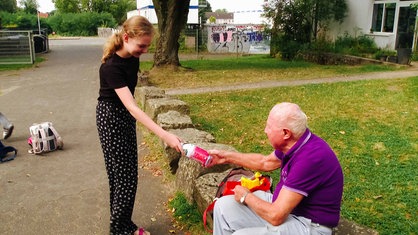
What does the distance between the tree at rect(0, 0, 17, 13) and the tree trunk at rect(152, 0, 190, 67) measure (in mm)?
61178

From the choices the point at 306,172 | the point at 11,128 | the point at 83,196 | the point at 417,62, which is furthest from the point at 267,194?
the point at 417,62

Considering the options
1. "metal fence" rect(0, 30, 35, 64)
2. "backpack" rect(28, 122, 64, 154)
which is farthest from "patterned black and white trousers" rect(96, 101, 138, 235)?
"metal fence" rect(0, 30, 35, 64)

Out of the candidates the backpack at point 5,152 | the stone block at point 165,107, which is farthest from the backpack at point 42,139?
the stone block at point 165,107

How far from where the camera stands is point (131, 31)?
10.5 ft

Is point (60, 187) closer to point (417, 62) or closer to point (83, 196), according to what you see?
point (83, 196)

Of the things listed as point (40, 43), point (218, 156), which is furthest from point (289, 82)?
point (40, 43)

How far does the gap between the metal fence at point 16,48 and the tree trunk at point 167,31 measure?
7.66m

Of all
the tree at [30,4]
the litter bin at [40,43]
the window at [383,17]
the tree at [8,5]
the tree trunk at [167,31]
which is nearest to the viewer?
the tree trunk at [167,31]

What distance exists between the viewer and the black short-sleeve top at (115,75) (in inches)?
130

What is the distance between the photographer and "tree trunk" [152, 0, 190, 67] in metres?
15.6

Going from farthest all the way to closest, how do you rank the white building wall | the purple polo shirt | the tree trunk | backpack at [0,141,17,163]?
the white building wall
the tree trunk
backpack at [0,141,17,163]
the purple polo shirt

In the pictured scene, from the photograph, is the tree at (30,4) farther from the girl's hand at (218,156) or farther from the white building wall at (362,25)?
the girl's hand at (218,156)

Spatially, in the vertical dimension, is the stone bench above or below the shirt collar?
below

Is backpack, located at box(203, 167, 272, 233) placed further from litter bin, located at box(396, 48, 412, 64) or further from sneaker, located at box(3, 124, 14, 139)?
litter bin, located at box(396, 48, 412, 64)
